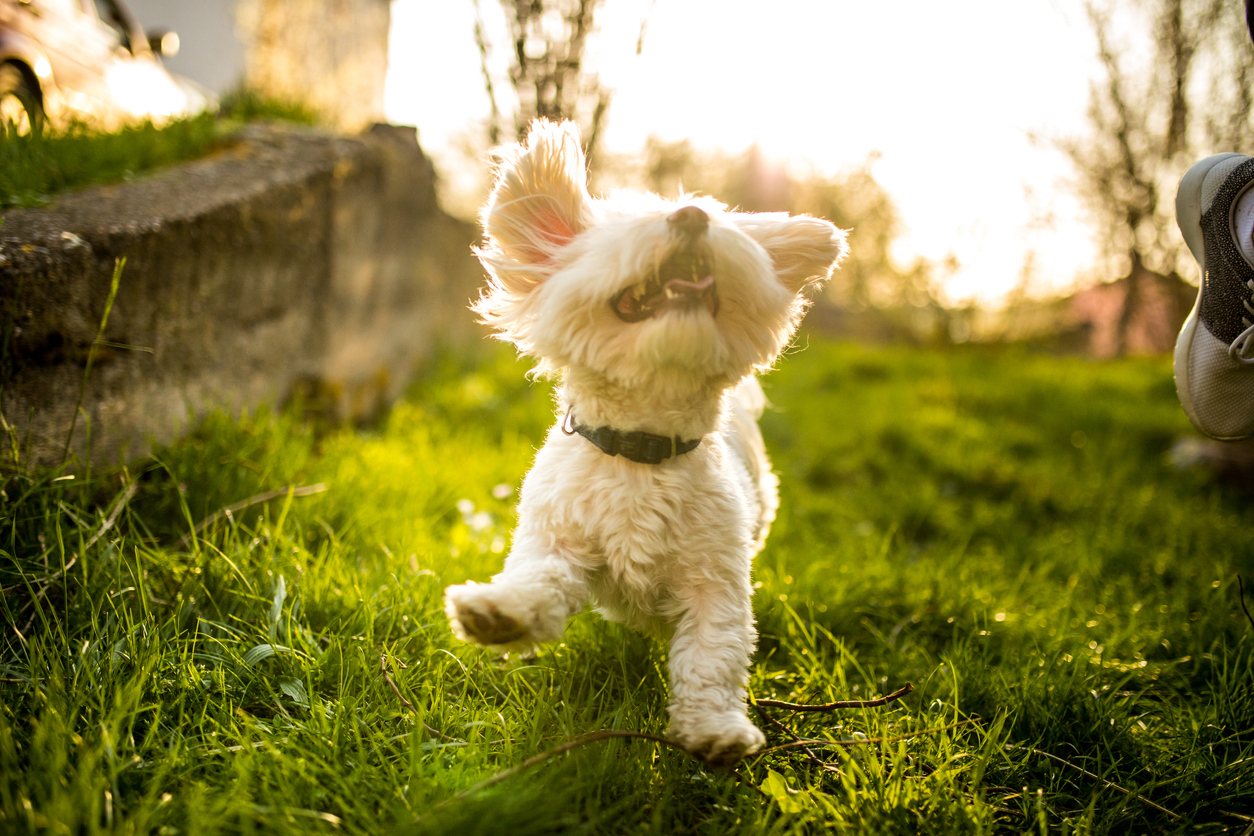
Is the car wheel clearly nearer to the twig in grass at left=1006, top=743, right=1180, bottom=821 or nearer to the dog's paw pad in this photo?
the dog's paw pad

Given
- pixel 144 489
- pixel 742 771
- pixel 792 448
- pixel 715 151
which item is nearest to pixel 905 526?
pixel 792 448

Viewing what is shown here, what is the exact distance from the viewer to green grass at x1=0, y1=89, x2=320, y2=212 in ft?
9.02

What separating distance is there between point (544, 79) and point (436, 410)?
2227mm

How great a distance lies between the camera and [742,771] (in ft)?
5.60

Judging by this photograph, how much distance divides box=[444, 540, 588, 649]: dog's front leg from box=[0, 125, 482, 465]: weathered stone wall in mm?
1713

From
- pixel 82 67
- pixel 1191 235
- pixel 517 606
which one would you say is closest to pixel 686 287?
pixel 517 606

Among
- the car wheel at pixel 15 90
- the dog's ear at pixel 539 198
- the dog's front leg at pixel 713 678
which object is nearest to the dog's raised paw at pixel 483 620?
the dog's front leg at pixel 713 678

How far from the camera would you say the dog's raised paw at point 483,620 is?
1432 mm

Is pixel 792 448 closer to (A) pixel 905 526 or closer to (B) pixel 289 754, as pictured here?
(A) pixel 905 526

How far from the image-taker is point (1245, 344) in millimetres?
2166

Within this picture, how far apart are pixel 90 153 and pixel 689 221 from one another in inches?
126

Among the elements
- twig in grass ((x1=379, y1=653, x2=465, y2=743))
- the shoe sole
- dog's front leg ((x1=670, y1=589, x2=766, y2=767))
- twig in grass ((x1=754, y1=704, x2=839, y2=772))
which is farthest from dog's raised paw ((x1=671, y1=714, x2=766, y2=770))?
the shoe sole

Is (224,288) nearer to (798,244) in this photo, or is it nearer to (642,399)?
(642,399)

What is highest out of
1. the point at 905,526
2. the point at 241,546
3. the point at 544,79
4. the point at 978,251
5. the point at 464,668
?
the point at 544,79
